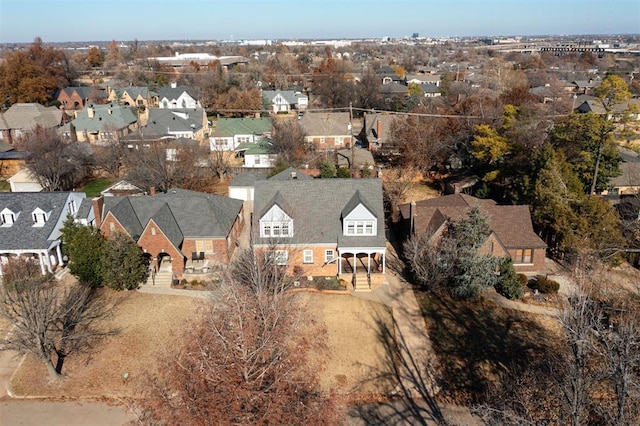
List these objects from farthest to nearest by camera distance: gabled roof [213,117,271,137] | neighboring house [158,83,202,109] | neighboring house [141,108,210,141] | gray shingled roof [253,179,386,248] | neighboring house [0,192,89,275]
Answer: neighboring house [158,83,202,109] → neighboring house [141,108,210,141] → gabled roof [213,117,271,137] → neighboring house [0,192,89,275] → gray shingled roof [253,179,386,248]

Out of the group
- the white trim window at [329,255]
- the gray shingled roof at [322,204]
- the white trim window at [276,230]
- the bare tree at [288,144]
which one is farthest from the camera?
the bare tree at [288,144]

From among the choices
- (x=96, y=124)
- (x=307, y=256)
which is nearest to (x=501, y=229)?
(x=307, y=256)

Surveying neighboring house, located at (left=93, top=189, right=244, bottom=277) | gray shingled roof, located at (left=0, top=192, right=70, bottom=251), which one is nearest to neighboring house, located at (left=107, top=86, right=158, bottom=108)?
gray shingled roof, located at (left=0, top=192, right=70, bottom=251)

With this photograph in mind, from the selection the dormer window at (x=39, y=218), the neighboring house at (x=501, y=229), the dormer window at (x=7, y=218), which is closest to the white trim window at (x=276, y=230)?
the neighboring house at (x=501, y=229)

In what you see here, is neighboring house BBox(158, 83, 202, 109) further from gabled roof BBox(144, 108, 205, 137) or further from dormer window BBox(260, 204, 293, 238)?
dormer window BBox(260, 204, 293, 238)

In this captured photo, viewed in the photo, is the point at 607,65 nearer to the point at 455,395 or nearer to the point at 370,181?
the point at 370,181

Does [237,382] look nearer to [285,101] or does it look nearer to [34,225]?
[34,225]

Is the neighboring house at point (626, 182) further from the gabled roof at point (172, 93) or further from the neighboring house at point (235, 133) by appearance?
Answer: the gabled roof at point (172, 93)
